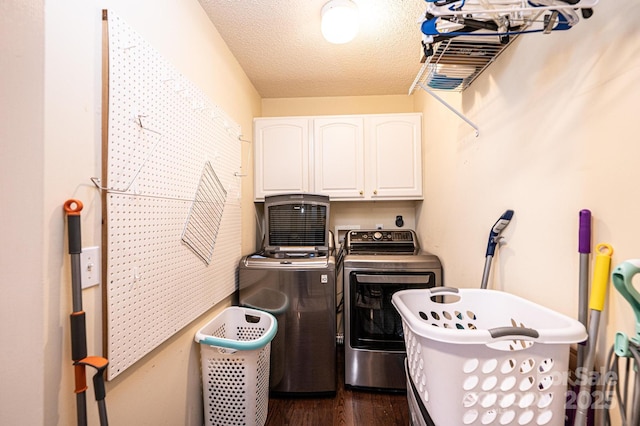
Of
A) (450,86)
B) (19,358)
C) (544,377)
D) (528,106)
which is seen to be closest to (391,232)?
(450,86)

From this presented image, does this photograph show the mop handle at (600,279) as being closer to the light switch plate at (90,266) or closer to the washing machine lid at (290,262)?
the washing machine lid at (290,262)

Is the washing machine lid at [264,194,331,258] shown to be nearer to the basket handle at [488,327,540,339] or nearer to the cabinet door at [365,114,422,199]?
the cabinet door at [365,114,422,199]

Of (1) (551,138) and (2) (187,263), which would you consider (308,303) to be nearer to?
(2) (187,263)

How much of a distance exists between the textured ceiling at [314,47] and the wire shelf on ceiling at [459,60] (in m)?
0.20

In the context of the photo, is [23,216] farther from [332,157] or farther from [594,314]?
[332,157]

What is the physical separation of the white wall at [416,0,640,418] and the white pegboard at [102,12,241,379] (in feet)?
4.89

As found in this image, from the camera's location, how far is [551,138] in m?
0.91

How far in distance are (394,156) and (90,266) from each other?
218 cm

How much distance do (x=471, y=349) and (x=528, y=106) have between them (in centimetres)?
95

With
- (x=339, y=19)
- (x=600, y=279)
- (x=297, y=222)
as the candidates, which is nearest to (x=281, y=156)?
(x=297, y=222)

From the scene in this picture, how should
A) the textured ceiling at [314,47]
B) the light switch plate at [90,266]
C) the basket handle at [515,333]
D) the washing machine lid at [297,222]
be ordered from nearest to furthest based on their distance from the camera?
the basket handle at [515,333], the light switch plate at [90,266], the textured ceiling at [314,47], the washing machine lid at [297,222]

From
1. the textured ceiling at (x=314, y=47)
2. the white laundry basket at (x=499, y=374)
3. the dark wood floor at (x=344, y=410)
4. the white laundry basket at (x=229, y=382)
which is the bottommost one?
the dark wood floor at (x=344, y=410)

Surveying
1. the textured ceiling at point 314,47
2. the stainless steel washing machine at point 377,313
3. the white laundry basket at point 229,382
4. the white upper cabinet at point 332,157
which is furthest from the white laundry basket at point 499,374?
the white upper cabinet at point 332,157

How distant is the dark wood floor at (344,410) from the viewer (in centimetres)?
165
